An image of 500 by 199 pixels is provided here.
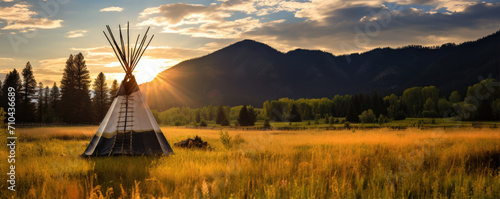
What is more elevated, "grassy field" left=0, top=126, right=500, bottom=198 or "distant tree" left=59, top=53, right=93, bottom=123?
"distant tree" left=59, top=53, right=93, bottom=123

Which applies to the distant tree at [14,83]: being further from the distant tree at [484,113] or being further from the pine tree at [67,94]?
the distant tree at [484,113]

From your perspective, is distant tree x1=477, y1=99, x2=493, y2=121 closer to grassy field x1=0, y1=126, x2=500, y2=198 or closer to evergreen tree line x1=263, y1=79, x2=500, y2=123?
evergreen tree line x1=263, y1=79, x2=500, y2=123

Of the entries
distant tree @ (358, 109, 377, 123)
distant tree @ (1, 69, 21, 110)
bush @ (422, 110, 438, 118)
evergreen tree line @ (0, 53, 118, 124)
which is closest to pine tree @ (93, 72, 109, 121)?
evergreen tree line @ (0, 53, 118, 124)

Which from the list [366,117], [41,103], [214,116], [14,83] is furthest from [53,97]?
[214,116]

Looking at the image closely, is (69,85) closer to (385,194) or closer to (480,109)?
(385,194)

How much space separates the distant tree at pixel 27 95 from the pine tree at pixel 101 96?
11102mm

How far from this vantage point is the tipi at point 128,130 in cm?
1225

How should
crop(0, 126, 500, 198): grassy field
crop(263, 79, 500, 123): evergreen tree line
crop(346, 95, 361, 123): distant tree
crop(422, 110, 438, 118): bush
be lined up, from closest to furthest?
crop(0, 126, 500, 198): grassy field
crop(263, 79, 500, 123): evergreen tree line
crop(346, 95, 361, 123): distant tree
crop(422, 110, 438, 118): bush

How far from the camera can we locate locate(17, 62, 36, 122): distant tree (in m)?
46.5

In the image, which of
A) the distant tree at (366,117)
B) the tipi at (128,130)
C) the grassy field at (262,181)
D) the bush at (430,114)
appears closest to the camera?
the grassy field at (262,181)

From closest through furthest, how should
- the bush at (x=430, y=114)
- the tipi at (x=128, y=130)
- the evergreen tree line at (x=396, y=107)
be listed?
the tipi at (x=128, y=130), the evergreen tree line at (x=396, y=107), the bush at (x=430, y=114)

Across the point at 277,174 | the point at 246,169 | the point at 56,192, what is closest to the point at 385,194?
the point at 277,174

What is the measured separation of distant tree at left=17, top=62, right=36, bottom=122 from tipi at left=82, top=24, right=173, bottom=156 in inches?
1709

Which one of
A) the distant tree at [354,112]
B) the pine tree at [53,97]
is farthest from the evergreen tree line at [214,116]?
the distant tree at [354,112]
